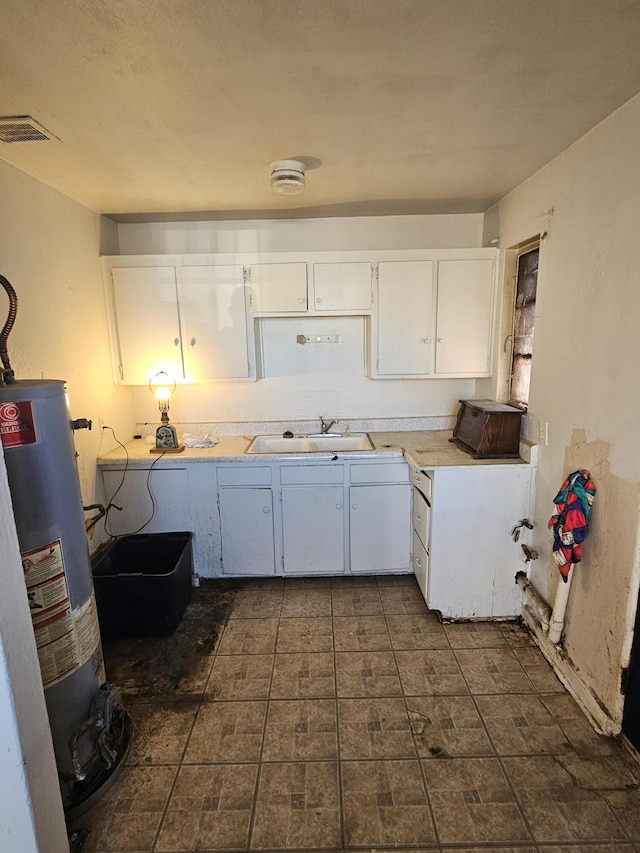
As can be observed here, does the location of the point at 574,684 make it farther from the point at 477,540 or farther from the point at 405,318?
the point at 405,318

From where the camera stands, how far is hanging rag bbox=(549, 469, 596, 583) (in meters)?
1.74

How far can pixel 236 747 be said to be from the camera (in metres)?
1.70

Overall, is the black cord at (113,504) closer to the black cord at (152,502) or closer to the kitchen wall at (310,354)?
the black cord at (152,502)

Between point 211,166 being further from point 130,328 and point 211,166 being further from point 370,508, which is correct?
point 370,508

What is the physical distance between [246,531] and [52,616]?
4.58 ft

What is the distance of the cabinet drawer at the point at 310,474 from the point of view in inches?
106

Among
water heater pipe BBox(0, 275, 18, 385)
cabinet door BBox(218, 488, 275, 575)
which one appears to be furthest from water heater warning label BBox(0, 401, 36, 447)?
cabinet door BBox(218, 488, 275, 575)

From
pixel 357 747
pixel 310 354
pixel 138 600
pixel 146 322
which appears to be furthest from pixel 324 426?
pixel 357 747

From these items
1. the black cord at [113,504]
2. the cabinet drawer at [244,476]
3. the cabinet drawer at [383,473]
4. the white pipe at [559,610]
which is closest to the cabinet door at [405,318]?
the cabinet drawer at [383,473]

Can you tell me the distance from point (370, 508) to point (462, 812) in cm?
152

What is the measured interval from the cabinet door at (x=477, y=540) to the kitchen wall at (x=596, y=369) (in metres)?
0.18

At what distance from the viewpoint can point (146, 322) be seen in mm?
2801

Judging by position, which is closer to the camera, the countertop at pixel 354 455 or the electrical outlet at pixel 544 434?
the electrical outlet at pixel 544 434

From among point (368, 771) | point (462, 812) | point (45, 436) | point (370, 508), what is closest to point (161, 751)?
point (368, 771)
